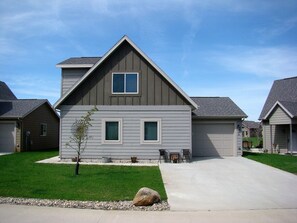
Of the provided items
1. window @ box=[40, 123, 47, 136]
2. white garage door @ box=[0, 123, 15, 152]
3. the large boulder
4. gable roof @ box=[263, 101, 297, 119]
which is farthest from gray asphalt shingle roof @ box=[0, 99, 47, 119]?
gable roof @ box=[263, 101, 297, 119]

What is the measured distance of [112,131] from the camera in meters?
17.7

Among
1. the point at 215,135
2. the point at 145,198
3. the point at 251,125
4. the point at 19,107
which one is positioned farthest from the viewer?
the point at 251,125

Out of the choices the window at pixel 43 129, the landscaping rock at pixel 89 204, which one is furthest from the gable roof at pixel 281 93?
the window at pixel 43 129

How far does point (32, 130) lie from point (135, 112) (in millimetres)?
13140

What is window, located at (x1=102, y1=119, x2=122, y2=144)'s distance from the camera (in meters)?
17.6

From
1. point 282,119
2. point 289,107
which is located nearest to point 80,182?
point 282,119

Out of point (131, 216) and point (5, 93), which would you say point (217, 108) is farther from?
point (5, 93)

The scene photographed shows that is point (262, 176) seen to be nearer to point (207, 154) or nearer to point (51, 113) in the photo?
point (207, 154)

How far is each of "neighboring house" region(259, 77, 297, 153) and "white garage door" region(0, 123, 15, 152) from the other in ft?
67.3

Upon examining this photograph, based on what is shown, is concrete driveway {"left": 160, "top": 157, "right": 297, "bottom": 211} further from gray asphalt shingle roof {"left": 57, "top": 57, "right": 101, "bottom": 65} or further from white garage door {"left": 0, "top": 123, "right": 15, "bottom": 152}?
white garage door {"left": 0, "top": 123, "right": 15, "bottom": 152}

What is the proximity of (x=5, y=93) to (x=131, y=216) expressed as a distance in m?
29.6

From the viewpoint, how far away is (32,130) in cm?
2659

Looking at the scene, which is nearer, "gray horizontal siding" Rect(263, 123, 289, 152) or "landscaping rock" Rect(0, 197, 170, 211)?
"landscaping rock" Rect(0, 197, 170, 211)

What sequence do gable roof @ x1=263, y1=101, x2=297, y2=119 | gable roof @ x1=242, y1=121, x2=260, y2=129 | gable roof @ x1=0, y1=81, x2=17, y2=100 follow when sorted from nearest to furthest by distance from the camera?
gable roof @ x1=263, y1=101, x2=297, y2=119, gable roof @ x1=0, y1=81, x2=17, y2=100, gable roof @ x1=242, y1=121, x2=260, y2=129
